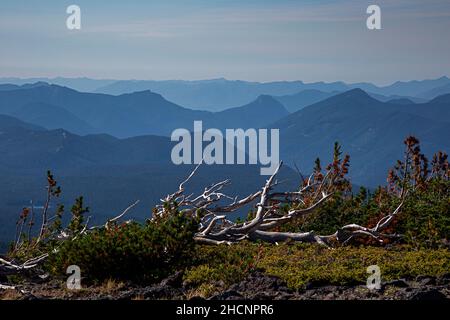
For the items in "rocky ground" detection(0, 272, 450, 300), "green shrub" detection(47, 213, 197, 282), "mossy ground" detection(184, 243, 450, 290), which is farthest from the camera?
"green shrub" detection(47, 213, 197, 282)

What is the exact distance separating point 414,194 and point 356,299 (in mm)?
8009

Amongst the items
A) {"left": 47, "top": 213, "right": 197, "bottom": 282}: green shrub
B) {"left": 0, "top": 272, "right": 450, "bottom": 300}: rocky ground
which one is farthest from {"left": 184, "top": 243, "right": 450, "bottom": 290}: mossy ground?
{"left": 47, "top": 213, "right": 197, "bottom": 282}: green shrub

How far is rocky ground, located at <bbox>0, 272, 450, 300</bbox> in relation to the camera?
29.5 ft

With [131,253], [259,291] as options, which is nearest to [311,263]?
[259,291]

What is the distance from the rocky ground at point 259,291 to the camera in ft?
29.5

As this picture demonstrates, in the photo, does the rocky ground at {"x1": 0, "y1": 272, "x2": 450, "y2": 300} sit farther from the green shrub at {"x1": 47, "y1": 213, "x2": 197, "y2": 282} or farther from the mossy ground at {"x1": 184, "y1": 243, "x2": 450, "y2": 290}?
the green shrub at {"x1": 47, "y1": 213, "x2": 197, "y2": 282}

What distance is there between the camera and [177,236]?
1115cm

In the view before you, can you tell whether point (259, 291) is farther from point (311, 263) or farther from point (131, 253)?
point (131, 253)

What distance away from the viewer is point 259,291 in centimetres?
938

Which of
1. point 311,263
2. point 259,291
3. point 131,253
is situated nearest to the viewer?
point 259,291

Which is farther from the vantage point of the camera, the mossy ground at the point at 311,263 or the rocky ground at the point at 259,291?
the mossy ground at the point at 311,263

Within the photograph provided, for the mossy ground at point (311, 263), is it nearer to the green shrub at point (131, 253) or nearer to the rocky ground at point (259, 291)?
the rocky ground at point (259, 291)

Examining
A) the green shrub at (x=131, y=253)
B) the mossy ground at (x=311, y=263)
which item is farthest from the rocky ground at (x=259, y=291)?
the green shrub at (x=131, y=253)
